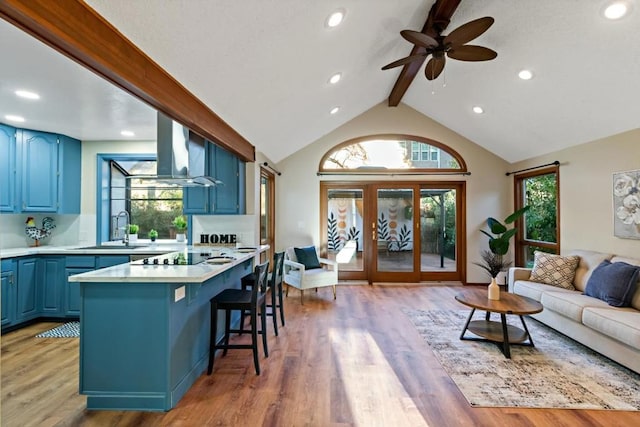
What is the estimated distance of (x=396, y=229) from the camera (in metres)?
6.24

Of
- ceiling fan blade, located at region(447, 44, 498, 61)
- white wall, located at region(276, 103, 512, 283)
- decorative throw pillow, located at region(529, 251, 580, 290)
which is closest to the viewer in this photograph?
ceiling fan blade, located at region(447, 44, 498, 61)

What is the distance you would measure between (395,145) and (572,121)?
273 cm

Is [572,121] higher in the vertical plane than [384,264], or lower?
higher

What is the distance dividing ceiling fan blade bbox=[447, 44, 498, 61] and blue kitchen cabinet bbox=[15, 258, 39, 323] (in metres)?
5.07

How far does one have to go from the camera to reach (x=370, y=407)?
7.40 ft

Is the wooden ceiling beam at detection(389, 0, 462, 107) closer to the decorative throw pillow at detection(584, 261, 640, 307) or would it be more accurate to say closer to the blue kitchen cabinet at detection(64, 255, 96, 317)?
the decorative throw pillow at detection(584, 261, 640, 307)

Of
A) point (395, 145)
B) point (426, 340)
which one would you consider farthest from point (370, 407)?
point (395, 145)

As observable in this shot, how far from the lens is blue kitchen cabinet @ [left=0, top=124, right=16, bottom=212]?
3703mm

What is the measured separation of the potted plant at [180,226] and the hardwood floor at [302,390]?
1.71 m

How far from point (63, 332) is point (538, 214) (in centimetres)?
691

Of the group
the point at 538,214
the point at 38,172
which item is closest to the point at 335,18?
the point at 38,172

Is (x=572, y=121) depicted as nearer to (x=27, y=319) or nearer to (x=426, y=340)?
(x=426, y=340)

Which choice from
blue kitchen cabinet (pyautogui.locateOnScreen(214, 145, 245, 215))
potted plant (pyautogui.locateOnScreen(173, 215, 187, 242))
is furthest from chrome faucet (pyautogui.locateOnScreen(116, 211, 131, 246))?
blue kitchen cabinet (pyautogui.locateOnScreen(214, 145, 245, 215))

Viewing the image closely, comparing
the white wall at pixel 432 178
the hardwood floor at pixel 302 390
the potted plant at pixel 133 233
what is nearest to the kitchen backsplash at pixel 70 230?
the potted plant at pixel 133 233
